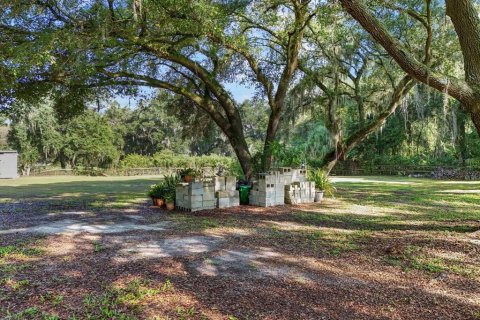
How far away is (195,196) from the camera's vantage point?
845 cm

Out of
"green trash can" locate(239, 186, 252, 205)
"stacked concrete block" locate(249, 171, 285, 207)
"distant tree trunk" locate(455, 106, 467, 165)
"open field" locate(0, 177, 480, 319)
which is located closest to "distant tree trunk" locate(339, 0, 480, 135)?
"open field" locate(0, 177, 480, 319)

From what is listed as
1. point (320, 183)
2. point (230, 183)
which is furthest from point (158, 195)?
point (320, 183)

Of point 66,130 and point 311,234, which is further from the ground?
point 66,130

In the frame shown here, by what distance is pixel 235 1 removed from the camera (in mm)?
8953

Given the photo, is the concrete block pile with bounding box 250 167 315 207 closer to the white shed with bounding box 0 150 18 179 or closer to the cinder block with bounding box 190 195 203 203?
the cinder block with bounding box 190 195 203 203

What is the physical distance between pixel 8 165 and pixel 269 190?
2675 cm

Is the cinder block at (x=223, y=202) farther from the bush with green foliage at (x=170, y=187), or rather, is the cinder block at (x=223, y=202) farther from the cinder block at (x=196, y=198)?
the bush with green foliage at (x=170, y=187)

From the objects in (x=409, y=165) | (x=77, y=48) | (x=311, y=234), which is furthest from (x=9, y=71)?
(x=409, y=165)

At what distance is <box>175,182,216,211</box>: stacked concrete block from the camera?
27.7 ft

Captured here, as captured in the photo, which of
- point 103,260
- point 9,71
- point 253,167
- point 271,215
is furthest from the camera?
point 253,167

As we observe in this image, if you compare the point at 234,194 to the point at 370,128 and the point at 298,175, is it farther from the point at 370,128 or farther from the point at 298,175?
the point at 370,128

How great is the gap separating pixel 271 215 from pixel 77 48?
213 inches

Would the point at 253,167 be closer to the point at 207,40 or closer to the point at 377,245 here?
the point at 207,40

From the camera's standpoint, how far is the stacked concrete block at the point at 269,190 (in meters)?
9.36
